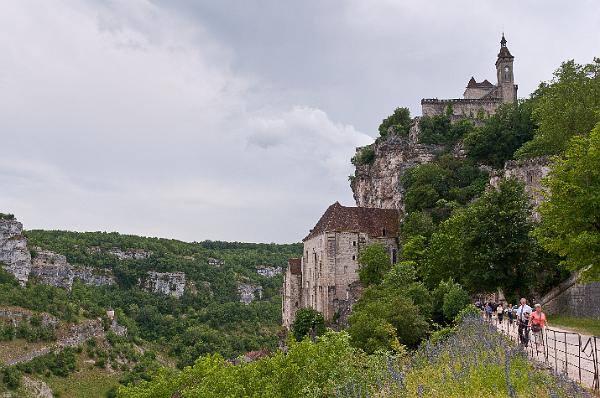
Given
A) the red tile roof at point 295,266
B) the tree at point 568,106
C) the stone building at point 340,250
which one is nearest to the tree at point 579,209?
the tree at point 568,106

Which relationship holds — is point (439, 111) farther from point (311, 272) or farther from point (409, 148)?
point (311, 272)

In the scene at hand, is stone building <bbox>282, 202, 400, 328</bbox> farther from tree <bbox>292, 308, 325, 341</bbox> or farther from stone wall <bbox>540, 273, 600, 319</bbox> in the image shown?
stone wall <bbox>540, 273, 600, 319</bbox>

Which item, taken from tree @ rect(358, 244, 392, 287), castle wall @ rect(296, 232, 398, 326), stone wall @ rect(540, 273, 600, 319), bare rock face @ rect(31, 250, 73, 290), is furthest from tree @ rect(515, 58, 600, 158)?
bare rock face @ rect(31, 250, 73, 290)

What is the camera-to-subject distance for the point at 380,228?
58250 mm

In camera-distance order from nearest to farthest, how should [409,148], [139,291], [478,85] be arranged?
[409,148] → [478,85] → [139,291]

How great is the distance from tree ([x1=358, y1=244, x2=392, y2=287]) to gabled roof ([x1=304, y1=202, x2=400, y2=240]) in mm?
4271

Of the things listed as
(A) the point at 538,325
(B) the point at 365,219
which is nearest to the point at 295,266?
(B) the point at 365,219

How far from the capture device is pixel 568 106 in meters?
45.4

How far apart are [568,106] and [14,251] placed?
4148 inches

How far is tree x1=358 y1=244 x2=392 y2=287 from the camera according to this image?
169 feet

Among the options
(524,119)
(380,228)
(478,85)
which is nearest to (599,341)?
(380,228)

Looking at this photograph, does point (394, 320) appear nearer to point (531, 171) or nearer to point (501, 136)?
point (531, 171)

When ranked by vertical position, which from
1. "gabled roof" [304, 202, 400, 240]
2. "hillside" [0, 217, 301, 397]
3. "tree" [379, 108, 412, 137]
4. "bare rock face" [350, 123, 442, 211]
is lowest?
"hillside" [0, 217, 301, 397]

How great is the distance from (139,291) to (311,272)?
9021 cm
